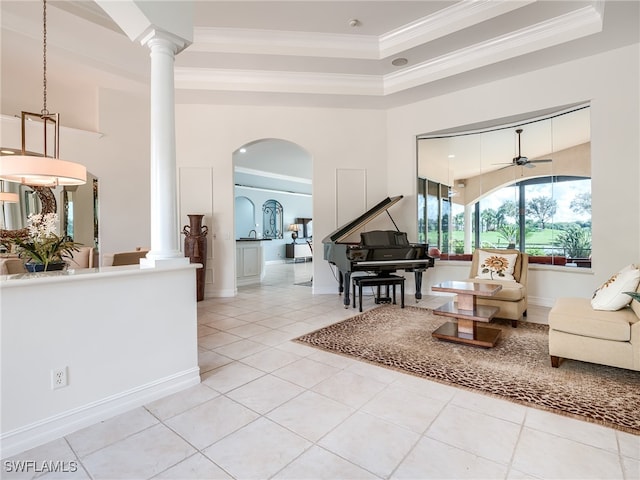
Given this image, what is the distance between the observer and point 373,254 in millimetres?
4926

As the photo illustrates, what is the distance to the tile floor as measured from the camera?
165cm

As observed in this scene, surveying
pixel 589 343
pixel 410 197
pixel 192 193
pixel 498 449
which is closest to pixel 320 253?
pixel 410 197

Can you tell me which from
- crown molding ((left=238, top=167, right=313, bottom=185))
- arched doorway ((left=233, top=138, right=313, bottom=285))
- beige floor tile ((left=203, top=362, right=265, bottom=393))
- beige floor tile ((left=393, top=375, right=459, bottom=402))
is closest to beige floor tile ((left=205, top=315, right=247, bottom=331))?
beige floor tile ((left=203, top=362, right=265, bottom=393))

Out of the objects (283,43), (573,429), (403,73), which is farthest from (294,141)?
(573,429)

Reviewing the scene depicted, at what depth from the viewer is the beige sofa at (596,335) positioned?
2492 mm

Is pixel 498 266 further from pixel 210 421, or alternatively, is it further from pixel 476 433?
pixel 210 421

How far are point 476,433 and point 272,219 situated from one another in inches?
448

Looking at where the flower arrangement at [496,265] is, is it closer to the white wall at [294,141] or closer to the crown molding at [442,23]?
the white wall at [294,141]

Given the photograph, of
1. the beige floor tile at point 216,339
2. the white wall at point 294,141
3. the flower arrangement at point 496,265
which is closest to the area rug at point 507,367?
the flower arrangement at point 496,265

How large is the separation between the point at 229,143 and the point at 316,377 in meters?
4.55

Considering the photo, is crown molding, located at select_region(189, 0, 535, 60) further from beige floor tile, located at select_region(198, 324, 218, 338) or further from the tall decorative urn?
beige floor tile, located at select_region(198, 324, 218, 338)

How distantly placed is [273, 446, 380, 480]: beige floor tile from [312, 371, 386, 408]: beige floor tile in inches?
21.3

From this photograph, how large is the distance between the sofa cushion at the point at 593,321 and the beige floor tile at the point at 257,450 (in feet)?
7.62

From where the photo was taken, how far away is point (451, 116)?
18.2 ft
